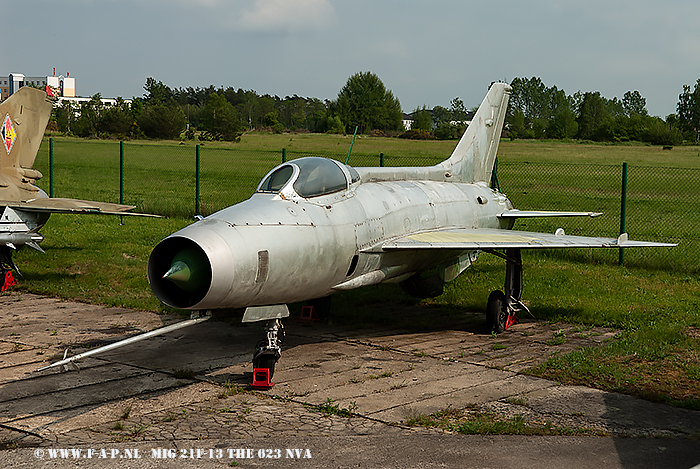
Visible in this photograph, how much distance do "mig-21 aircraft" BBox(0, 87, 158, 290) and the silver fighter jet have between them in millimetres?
5082

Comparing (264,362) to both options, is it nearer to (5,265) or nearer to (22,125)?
(5,265)

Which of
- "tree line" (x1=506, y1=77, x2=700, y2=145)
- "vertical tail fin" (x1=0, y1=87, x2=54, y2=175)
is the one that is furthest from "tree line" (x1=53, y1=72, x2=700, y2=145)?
"vertical tail fin" (x1=0, y1=87, x2=54, y2=175)

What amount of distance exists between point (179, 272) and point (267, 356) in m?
1.62

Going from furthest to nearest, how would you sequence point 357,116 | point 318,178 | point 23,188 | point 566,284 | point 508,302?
point 357,116, point 23,188, point 566,284, point 508,302, point 318,178

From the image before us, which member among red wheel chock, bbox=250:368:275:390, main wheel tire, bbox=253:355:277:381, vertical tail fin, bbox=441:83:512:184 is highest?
vertical tail fin, bbox=441:83:512:184

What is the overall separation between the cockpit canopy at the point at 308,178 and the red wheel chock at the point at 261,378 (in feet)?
6.72

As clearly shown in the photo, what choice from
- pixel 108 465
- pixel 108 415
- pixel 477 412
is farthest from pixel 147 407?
pixel 477 412

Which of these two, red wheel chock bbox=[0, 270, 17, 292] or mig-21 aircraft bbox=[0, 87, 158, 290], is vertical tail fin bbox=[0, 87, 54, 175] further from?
red wheel chock bbox=[0, 270, 17, 292]

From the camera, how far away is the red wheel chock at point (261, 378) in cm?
764

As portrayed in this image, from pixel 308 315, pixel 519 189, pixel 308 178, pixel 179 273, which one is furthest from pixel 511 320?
pixel 519 189

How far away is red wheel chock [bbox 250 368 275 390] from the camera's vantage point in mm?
7641

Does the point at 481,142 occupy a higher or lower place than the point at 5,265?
higher

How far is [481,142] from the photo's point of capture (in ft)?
44.5

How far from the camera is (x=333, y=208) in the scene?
338 inches
